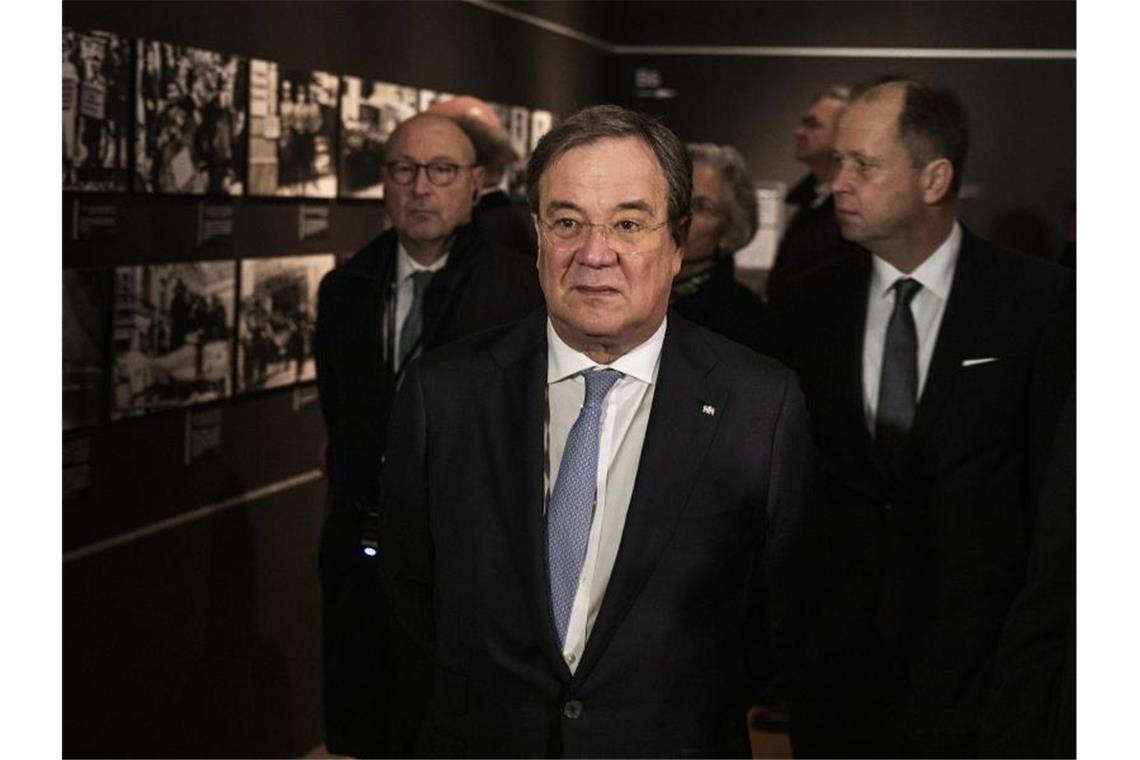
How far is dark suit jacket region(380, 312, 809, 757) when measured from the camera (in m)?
2.68

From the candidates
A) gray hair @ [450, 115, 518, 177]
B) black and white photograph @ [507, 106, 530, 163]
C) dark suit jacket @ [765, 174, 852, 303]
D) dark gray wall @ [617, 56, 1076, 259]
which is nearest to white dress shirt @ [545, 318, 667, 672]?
gray hair @ [450, 115, 518, 177]

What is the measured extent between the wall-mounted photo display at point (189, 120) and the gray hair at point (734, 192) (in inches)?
58.6

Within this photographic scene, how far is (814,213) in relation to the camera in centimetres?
671

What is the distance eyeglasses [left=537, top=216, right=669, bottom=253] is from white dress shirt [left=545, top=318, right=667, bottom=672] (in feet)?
0.55

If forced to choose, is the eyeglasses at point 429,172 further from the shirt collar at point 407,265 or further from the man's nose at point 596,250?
the man's nose at point 596,250

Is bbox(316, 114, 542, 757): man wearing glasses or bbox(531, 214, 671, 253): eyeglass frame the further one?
bbox(316, 114, 542, 757): man wearing glasses

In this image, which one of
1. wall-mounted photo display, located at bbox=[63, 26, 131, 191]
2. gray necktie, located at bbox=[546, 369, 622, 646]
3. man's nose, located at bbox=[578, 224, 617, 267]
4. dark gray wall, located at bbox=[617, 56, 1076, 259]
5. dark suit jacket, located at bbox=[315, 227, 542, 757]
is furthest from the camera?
dark gray wall, located at bbox=[617, 56, 1076, 259]

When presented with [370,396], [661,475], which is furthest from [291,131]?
A: [661,475]

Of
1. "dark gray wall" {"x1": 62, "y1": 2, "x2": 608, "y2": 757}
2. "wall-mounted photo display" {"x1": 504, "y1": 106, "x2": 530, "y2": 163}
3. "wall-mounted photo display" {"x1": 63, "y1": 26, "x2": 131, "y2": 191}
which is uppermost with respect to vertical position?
"wall-mounted photo display" {"x1": 504, "y1": 106, "x2": 530, "y2": 163}

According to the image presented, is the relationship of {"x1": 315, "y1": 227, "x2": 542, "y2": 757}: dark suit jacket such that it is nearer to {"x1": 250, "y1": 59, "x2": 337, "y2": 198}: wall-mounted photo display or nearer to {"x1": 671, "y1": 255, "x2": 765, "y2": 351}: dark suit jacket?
{"x1": 671, "y1": 255, "x2": 765, "y2": 351}: dark suit jacket

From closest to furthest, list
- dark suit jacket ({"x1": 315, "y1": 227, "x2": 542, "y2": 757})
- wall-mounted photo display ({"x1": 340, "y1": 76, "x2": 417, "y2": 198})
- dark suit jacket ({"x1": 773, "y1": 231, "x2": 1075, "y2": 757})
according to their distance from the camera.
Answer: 1. dark suit jacket ({"x1": 773, "y1": 231, "x2": 1075, "y2": 757})
2. dark suit jacket ({"x1": 315, "y1": 227, "x2": 542, "y2": 757})
3. wall-mounted photo display ({"x1": 340, "y1": 76, "x2": 417, "y2": 198})

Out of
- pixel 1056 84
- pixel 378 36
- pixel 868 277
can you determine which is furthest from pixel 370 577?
pixel 1056 84

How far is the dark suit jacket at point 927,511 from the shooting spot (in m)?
3.82

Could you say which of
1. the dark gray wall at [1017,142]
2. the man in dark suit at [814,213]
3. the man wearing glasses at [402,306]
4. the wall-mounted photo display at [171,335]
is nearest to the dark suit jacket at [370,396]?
the man wearing glasses at [402,306]
